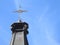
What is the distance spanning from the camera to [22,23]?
1467 inches

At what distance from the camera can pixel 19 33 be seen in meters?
35.9

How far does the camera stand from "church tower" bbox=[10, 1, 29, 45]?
33.9 metres

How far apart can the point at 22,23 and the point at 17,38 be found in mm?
3281

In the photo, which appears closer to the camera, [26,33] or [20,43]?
[20,43]

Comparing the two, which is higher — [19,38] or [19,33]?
[19,33]

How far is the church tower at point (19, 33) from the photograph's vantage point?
3391cm

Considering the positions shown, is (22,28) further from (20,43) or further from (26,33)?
(20,43)

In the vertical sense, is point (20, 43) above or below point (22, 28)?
below

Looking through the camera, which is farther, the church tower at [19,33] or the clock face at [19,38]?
the church tower at [19,33]

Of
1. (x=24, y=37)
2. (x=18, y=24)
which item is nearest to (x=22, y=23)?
(x=18, y=24)

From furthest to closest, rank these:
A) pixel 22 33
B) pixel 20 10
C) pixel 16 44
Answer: pixel 20 10 < pixel 22 33 < pixel 16 44

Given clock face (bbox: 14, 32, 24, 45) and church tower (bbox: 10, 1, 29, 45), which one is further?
church tower (bbox: 10, 1, 29, 45)

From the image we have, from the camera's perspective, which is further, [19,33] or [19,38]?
[19,33]

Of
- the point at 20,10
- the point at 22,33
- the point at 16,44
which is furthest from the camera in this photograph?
the point at 20,10
